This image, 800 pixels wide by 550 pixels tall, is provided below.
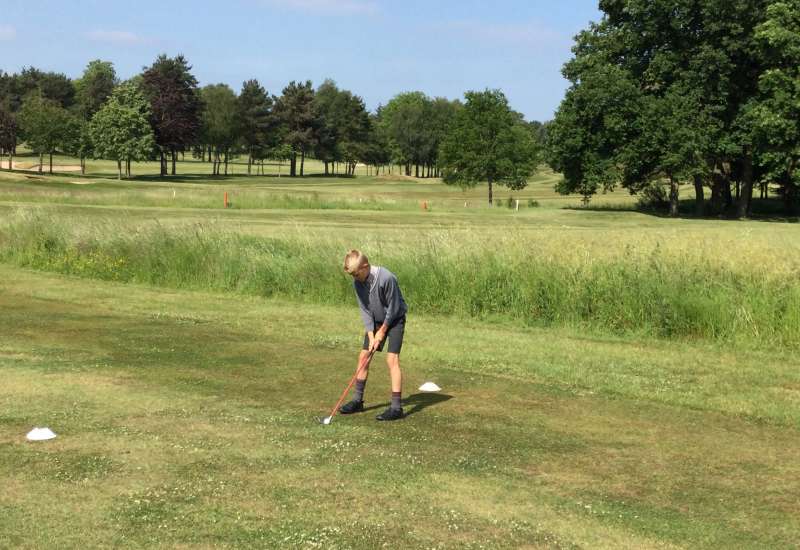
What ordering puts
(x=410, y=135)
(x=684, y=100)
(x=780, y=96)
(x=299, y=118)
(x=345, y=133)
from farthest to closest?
(x=410, y=135)
(x=345, y=133)
(x=299, y=118)
(x=684, y=100)
(x=780, y=96)

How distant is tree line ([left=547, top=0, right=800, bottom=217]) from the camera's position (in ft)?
180

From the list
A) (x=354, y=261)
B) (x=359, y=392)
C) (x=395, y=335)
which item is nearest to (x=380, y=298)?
(x=395, y=335)

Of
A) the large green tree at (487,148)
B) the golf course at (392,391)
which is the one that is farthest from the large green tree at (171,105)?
the golf course at (392,391)

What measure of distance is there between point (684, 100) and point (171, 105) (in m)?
74.5

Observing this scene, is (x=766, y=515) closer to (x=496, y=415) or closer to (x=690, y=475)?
(x=690, y=475)

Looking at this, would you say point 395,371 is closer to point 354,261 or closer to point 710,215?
point 354,261

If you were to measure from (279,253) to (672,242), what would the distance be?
9.93m

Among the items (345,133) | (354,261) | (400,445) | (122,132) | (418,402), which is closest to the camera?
(400,445)

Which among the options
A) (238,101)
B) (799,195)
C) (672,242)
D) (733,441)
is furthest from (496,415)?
(238,101)

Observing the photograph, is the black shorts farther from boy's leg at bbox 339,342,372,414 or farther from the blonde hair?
the blonde hair

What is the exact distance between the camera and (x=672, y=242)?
22.1 m

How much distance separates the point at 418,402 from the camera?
11398mm

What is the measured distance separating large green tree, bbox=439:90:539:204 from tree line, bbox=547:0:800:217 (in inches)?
292

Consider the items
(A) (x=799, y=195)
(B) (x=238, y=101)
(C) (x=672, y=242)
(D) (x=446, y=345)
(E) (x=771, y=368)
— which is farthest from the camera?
(B) (x=238, y=101)
